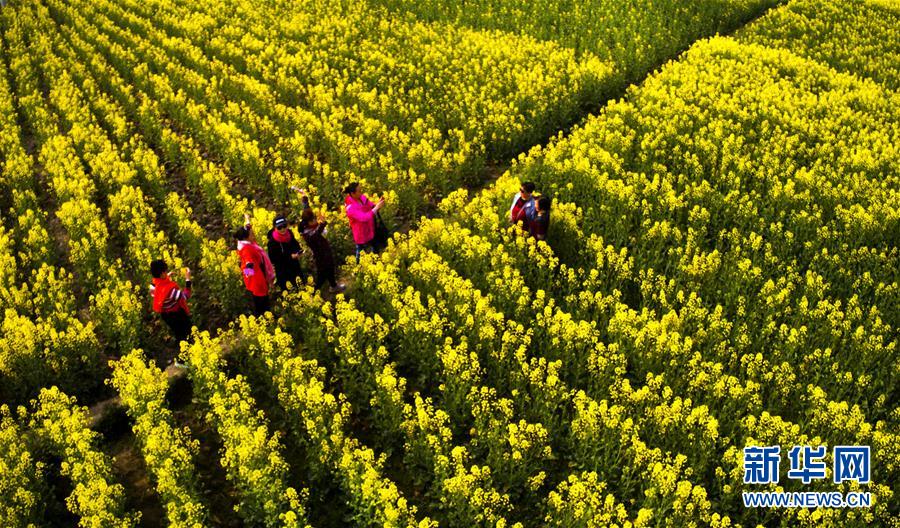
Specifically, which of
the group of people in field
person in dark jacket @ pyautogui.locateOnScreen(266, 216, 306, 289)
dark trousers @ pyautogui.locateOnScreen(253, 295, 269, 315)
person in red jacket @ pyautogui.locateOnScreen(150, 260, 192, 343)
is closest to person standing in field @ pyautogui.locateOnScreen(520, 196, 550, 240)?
the group of people in field

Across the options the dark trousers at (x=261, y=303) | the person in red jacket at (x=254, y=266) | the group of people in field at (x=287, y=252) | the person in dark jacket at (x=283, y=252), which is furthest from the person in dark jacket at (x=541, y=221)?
the dark trousers at (x=261, y=303)

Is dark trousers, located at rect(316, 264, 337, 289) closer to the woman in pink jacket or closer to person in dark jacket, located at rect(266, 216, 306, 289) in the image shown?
person in dark jacket, located at rect(266, 216, 306, 289)

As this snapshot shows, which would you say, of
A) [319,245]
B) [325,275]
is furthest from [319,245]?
[325,275]

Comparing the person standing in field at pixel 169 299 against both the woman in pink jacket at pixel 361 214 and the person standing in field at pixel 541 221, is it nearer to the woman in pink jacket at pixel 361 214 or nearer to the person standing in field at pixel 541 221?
the woman in pink jacket at pixel 361 214

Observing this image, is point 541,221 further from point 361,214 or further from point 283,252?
point 283,252

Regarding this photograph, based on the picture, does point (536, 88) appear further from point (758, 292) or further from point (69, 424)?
point (69, 424)

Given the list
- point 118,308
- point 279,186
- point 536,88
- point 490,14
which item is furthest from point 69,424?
point 490,14

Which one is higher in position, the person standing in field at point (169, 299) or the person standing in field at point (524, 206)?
the person standing in field at point (524, 206)
